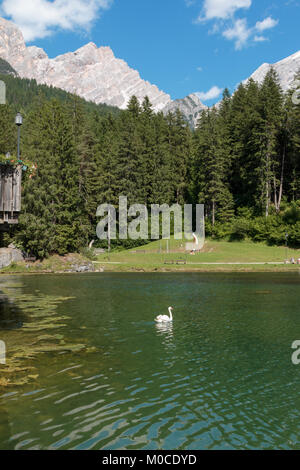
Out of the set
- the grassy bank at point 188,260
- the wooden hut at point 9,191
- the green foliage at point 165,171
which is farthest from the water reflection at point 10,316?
the green foliage at point 165,171

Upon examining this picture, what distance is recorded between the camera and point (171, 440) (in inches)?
368

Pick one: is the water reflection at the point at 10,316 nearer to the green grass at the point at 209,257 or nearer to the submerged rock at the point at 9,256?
the submerged rock at the point at 9,256

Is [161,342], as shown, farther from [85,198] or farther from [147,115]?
[147,115]

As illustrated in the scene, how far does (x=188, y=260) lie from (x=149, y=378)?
5343 centimetres

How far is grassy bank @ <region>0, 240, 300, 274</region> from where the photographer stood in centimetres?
6009

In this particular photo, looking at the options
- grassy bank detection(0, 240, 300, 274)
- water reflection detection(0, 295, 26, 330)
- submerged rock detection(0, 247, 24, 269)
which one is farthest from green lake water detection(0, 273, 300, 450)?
submerged rock detection(0, 247, 24, 269)

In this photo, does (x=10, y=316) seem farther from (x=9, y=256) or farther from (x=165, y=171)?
(x=165, y=171)

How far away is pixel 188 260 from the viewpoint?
219ft

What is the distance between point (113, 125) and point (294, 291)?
292 ft

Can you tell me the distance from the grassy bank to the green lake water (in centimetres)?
3133

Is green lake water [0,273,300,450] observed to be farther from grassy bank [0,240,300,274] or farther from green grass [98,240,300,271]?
green grass [98,240,300,271]

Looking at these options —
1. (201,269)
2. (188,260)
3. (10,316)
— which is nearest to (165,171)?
(188,260)

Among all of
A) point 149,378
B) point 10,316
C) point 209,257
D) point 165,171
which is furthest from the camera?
point 165,171
